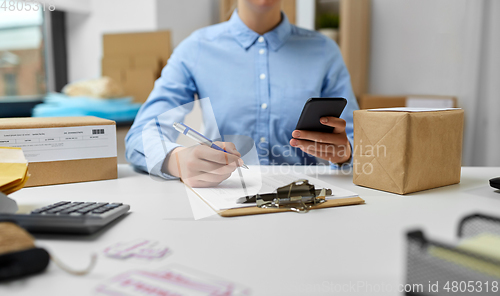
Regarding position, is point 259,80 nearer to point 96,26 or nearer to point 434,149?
point 434,149

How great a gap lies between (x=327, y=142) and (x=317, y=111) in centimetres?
11

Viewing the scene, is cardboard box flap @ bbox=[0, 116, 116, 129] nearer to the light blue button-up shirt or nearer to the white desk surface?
the white desk surface

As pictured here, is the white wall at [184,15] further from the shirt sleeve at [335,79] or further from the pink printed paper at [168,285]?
the pink printed paper at [168,285]

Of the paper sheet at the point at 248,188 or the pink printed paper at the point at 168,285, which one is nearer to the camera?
the pink printed paper at the point at 168,285

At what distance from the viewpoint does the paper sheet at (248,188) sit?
0.56 m

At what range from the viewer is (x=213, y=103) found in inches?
42.2

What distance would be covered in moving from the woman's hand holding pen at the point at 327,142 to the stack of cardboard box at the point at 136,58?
1190mm

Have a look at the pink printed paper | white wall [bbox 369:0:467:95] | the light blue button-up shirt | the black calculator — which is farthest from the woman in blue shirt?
white wall [bbox 369:0:467:95]

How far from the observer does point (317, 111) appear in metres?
0.67

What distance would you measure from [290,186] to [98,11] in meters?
1.74

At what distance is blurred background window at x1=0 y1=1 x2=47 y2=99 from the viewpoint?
1.60 m

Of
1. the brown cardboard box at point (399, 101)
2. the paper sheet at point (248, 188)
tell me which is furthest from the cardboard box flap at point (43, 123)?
the brown cardboard box at point (399, 101)

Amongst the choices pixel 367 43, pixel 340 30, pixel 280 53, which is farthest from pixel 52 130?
pixel 367 43

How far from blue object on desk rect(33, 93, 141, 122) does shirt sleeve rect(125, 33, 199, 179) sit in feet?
1.77
